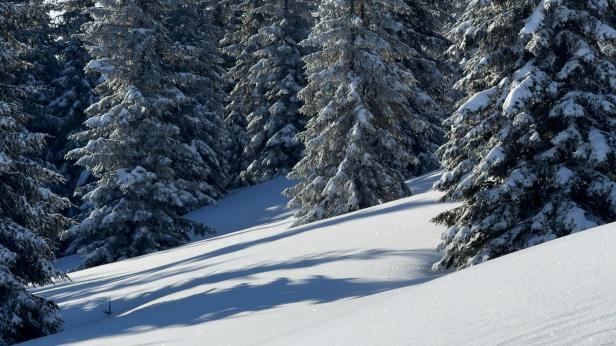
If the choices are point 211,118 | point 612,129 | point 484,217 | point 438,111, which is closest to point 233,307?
point 484,217

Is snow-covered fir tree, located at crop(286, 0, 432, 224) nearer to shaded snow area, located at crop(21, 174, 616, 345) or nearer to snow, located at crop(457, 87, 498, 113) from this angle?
shaded snow area, located at crop(21, 174, 616, 345)

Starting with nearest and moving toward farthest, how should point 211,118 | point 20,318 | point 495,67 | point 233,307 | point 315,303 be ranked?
point 315,303
point 233,307
point 495,67
point 20,318
point 211,118

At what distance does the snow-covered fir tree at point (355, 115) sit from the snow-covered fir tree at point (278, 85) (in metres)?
12.7

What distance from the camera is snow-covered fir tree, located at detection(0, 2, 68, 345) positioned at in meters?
12.0

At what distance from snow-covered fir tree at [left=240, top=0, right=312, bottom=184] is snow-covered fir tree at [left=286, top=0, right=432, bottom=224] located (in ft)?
41.7

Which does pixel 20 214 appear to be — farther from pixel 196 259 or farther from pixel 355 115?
pixel 355 115

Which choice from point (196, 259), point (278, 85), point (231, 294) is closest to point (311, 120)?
point (196, 259)

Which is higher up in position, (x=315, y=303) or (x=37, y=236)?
(x=37, y=236)

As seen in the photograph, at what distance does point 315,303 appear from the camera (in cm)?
850

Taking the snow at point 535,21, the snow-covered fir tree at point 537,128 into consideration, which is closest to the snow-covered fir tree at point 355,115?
the snow-covered fir tree at point 537,128

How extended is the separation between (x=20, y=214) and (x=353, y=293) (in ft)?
24.1

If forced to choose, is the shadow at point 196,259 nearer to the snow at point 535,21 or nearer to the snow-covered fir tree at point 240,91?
the snow at point 535,21

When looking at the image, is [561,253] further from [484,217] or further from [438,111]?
[438,111]

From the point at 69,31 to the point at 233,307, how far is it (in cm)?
3209
